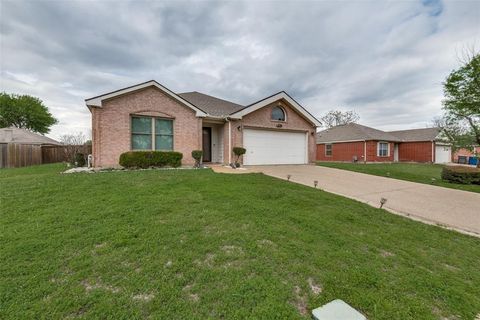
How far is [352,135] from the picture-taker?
80.9 ft

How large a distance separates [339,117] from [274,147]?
118ft

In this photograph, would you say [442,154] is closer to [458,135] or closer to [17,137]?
[458,135]

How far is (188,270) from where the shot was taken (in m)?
2.53

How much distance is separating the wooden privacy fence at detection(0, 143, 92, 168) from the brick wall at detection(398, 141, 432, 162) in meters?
33.7

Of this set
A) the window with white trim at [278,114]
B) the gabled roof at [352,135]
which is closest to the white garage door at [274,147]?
the window with white trim at [278,114]

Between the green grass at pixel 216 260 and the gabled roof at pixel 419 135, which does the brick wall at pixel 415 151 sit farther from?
the green grass at pixel 216 260

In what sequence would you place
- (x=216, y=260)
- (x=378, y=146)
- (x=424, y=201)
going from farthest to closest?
(x=378, y=146) → (x=424, y=201) → (x=216, y=260)

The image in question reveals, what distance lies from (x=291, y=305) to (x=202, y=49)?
12977 mm

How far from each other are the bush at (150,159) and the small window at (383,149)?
919 inches

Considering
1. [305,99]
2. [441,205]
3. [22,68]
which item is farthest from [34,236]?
[305,99]

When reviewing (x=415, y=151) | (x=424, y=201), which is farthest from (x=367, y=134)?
(x=424, y=201)

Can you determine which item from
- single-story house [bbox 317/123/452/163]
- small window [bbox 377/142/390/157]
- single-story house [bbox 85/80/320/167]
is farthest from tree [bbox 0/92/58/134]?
small window [bbox 377/142/390/157]

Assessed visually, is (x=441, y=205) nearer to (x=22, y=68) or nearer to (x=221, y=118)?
(x=221, y=118)

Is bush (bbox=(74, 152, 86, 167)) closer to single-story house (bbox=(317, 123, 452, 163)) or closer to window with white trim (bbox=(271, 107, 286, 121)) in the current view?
window with white trim (bbox=(271, 107, 286, 121))
